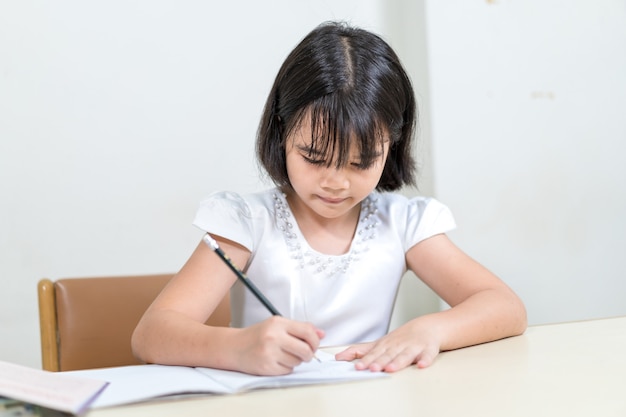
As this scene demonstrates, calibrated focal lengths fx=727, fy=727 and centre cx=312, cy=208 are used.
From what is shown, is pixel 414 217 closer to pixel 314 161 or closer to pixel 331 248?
pixel 331 248

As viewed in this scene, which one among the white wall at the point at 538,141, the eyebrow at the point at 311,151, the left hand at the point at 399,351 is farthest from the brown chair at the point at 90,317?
the white wall at the point at 538,141

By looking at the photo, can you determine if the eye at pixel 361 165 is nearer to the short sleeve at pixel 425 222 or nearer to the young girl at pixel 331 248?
the young girl at pixel 331 248

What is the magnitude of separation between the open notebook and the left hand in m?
0.03

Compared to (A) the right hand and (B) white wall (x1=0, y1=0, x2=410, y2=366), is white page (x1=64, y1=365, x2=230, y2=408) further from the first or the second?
(B) white wall (x1=0, y1=0, x2=410, y2=366)

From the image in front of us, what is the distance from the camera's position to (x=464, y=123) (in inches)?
84.5

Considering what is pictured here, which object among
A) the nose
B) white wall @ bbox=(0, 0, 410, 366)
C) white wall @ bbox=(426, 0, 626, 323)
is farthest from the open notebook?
white wall @ bbox=(426, 0, 626, 323)

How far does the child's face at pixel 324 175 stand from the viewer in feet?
3.71

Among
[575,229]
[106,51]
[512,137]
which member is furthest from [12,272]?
[575,229]

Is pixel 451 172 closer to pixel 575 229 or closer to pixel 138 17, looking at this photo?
pixel 575 229

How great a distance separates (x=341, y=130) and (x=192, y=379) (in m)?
0.47

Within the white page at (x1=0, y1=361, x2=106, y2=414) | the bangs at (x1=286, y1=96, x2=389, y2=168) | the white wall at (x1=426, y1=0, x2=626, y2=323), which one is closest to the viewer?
the white page at (x1=0, y1=361, x2=106, y2=414)

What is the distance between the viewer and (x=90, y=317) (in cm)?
138

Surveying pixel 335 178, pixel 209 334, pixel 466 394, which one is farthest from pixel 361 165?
pixel 466 394

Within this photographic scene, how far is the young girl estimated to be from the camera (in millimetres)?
942
